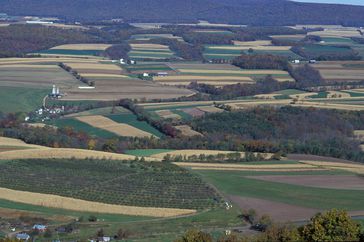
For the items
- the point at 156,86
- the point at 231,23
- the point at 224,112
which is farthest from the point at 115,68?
the point at 231,23

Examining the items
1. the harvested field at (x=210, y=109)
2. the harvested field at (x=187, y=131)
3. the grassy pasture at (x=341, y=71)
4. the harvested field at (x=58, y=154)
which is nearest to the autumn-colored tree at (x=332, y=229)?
the harvested field at (x=58, y=154)

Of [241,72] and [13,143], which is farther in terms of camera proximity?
[241,72]

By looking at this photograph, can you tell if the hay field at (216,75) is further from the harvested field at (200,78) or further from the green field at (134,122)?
the green field at (134,122)

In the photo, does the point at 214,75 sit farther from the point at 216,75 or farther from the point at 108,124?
the point at 108,124

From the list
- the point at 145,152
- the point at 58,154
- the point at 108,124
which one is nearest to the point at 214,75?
the point at 108,124

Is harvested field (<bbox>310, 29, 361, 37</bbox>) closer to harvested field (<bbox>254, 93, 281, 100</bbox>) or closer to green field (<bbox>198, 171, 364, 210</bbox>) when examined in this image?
harvested field (<bbox>254, 93, 281, 100</bbox>)

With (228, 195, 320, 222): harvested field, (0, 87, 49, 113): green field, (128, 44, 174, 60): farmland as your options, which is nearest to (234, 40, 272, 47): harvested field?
(128, 44, 174, 60): farmland

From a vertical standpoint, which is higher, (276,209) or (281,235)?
(281,235)

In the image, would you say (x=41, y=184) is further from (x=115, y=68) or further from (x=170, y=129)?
(x=115, y=68)
